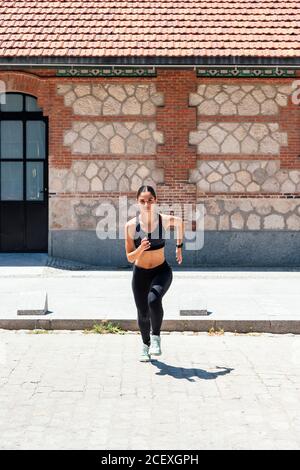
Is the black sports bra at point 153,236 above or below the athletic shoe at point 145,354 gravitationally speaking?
above

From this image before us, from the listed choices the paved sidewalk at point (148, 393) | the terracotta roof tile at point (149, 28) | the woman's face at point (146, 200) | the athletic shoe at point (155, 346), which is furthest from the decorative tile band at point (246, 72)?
the athletic shoe at point (155, 346)

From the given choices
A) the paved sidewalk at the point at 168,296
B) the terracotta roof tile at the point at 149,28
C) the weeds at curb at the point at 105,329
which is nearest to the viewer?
the weeds at curb at the point at 105,329

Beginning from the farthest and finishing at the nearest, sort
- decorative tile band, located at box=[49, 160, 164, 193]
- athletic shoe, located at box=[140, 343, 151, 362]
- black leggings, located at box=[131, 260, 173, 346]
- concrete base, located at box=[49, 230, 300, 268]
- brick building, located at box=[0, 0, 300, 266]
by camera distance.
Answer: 1. concrete base, located at box=[49, 230, 300, 268]
2. decorative tile band, located at box=[49, 160, 164, 193]
3. brick building, located at box=[0, 0, 300, 266]
4. athletic shoe, located at box=[140, 343, 151, 362]
5. black leggings, located at box=[131, 260, 173, 346]

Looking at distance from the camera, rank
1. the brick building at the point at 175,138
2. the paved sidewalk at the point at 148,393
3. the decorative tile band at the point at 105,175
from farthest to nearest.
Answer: the decorative tile band at the point at 105,175
the brick building at the point at 175,138
the paved sidewalk at the point at 148,393

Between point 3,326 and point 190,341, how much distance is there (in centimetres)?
239

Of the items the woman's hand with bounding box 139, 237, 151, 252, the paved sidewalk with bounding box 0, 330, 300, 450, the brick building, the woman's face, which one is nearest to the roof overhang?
the brick building

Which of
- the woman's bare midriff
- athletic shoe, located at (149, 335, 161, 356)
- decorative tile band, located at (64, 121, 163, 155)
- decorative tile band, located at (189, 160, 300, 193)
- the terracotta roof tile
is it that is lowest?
athletic shoe, located at (149, 335, 161, 356)

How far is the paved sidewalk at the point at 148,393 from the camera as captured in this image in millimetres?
5066

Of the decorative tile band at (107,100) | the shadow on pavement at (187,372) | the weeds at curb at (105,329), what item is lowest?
the shadow on pavement at (187,372)

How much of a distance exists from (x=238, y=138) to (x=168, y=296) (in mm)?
5093

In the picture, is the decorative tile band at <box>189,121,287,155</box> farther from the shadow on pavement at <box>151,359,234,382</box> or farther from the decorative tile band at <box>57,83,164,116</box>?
the shadow on pavement at <box>151,359,234,382</box>

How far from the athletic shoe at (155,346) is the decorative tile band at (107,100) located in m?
8.40

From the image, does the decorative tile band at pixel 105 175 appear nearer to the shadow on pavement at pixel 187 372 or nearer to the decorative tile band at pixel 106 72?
the decorative tile band at pixel 106 72

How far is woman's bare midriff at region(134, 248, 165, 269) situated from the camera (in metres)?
7.45
